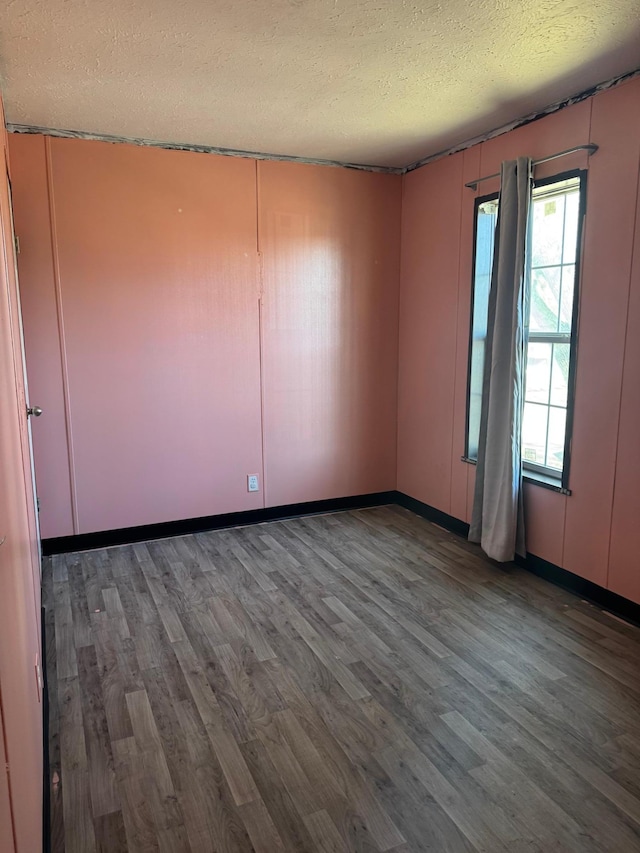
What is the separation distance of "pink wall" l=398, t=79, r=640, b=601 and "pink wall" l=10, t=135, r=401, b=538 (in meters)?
0.67

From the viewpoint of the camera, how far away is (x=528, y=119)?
125 inches

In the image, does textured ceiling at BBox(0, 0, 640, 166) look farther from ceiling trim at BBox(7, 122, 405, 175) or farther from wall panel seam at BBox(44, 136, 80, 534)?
wall panel seam at BBox(44, 136, 80, 534)

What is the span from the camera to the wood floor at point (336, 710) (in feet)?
5.51

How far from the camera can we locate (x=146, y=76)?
263 cm

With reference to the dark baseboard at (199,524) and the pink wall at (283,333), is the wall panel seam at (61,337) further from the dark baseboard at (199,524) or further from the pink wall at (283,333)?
the dark baseboard at (199,524)

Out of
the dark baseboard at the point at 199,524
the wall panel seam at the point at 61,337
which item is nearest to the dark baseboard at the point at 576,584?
the dark baseboard at the point at 199,524

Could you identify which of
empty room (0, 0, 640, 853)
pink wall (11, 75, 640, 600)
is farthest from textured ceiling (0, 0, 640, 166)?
pink wall (11, 75, 640, 600)

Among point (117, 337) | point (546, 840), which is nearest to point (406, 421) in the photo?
point (117, 337)

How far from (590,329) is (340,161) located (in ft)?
7.33

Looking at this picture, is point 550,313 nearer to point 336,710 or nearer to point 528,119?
point 528,119

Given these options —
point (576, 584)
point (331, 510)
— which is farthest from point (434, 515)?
point (576, 584)

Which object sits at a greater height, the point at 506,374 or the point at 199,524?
the point at 506,374

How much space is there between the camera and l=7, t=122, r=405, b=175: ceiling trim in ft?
10.9

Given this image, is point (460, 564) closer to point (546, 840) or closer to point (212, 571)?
point (212, 571)
